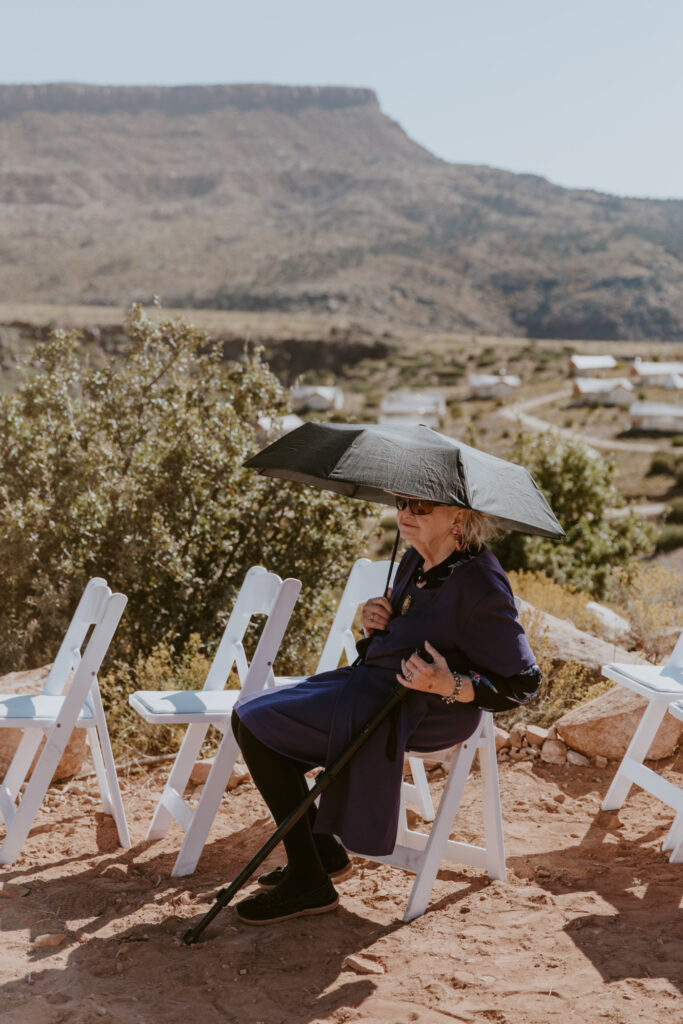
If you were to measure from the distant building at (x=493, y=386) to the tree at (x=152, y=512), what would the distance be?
170 ft

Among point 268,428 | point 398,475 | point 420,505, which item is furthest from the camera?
point 268,428

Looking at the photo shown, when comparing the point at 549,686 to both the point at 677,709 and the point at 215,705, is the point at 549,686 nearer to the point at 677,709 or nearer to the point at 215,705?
the point at 677,709

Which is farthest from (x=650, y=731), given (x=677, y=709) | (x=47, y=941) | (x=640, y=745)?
(x=47, y=941)

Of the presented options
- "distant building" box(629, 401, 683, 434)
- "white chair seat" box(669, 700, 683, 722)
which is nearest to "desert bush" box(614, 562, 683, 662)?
"white chair seat" box(669, 700, 683, 722)

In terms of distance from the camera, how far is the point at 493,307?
104688 mm

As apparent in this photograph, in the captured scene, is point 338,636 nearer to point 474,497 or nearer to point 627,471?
point 474,497

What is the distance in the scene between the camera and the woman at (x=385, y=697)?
308 centimetres

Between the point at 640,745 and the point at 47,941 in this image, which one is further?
the point at 640,745

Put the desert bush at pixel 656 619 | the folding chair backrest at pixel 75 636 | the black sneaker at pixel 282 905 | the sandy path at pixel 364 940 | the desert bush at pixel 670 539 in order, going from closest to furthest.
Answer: the sandy path at pixel 364 940, the black sneaker at pixel 282 905, the folding chair backrest at pixel 75 636, the desert bush at pixel 656 619, the desert bush at pixel 670 539

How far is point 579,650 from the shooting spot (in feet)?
19.8

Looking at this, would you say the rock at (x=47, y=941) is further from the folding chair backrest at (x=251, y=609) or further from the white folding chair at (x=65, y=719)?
the folding chair backrest at (x=251, y=609)

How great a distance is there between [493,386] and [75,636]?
187ft

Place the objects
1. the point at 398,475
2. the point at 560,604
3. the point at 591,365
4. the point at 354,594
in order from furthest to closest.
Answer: the point at 591,365 < the point at 560,604 < the point at 354,594 < the point at 398,475

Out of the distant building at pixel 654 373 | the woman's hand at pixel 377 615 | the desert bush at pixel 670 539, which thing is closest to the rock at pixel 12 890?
the woman's hand at pixel 377 615
